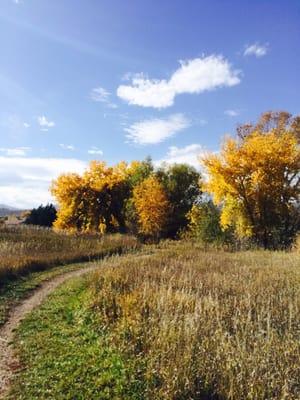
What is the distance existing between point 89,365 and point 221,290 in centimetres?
481

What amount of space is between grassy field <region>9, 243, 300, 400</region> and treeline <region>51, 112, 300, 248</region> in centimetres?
2029

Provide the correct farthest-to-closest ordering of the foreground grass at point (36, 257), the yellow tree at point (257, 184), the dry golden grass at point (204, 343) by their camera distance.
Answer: the yellow tree at point (257, 184) → the foreground grass at point (36, 257) → the dry golden grass at point (204, 343)

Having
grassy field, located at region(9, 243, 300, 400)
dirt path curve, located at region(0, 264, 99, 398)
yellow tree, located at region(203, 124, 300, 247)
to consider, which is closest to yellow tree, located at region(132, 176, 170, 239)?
yellow tree, located at region(203, 124, 300, 247)

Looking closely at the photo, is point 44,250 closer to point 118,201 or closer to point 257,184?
point 257,184

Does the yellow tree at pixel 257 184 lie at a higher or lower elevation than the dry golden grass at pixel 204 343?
higher

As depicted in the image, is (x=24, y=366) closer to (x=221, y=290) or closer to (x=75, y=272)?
(x=221, y=290)

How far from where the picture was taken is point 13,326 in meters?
8.77

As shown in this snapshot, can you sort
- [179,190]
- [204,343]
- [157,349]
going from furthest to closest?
[179,190]
[157,349]
[204,343]

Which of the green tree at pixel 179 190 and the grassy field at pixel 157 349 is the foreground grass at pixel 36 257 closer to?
the grassy field at pixel 157 349

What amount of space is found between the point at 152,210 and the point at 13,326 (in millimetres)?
38328

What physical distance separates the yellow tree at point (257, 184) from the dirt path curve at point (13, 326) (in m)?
18.1

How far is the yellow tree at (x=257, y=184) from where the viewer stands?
95.1 ft

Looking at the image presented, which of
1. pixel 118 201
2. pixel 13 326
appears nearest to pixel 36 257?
pixel 13 326

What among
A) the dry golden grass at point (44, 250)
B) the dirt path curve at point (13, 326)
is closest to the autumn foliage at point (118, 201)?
the dry golden grass at point (44, 250)
